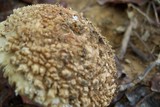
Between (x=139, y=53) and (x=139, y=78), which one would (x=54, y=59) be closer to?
(x=139, y=78)

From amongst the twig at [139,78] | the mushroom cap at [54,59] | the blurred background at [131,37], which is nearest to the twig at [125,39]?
the blurred background at [131,37]

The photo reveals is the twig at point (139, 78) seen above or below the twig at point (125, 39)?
below

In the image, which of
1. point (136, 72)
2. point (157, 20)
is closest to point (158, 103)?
point (136, 72)

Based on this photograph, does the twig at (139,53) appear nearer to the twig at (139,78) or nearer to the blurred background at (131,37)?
the blurred background at (131,37)

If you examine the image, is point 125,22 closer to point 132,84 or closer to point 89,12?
point 89,12

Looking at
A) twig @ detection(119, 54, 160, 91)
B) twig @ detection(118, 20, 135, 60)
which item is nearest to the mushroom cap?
twig @ detection(119, 54, 160, 91)

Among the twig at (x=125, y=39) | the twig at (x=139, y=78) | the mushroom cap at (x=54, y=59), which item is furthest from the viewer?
the twig at (x=125, y=39)
